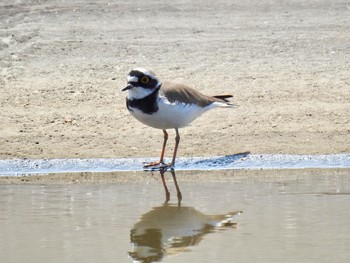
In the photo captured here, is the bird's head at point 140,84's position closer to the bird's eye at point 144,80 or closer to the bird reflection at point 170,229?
the bird's eye at point 144,80

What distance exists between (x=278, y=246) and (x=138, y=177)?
9.62ft

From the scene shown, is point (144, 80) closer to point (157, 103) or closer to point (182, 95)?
point (157, 103)

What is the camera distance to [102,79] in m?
13.5

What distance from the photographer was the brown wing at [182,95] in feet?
35.7

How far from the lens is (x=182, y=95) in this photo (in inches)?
432

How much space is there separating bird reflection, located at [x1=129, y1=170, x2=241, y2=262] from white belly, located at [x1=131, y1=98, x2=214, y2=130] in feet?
4.97

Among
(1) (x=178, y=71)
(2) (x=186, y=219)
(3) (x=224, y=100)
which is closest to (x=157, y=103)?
(3) (x=224, y=100)

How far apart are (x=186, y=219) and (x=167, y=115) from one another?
212cm

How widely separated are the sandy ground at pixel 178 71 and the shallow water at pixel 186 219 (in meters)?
1.25

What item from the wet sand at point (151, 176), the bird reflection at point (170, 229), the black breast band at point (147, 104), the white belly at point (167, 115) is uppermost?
the black breast band at point (147, 104)

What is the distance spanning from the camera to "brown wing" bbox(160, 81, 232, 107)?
1088 cm

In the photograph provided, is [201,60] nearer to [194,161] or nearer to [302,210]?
[194,161]

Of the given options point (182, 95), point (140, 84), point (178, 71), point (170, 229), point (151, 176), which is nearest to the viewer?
point (170, 229)

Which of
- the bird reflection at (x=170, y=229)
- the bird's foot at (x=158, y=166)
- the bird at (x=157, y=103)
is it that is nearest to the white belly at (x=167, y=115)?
the bird at (x=157, y=103)
